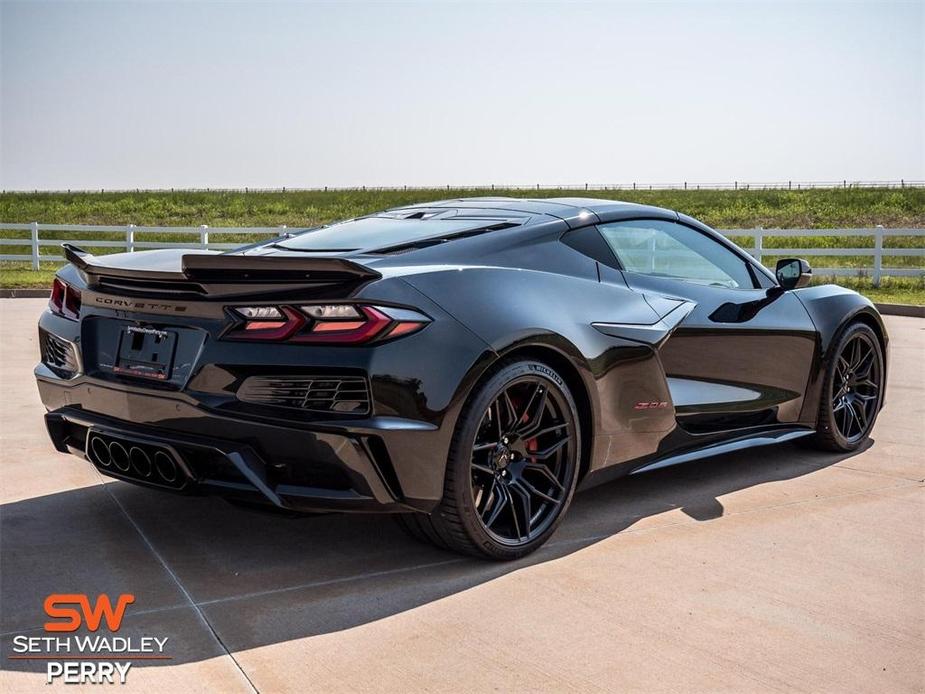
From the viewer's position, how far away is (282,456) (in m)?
3.56

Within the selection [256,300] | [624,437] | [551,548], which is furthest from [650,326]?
[256,300]

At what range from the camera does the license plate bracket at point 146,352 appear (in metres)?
3.74

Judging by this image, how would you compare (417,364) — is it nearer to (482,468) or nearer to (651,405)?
(482,468)

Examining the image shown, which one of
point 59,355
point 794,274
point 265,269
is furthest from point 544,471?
point 794,274

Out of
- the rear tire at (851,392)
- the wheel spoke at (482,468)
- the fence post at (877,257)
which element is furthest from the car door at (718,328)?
the fence post at (877,257)

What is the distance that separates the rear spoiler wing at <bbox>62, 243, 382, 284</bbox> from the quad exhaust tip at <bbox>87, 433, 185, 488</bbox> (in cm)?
60

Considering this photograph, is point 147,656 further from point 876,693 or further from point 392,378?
point 876,693

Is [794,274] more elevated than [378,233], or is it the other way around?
[378,233]

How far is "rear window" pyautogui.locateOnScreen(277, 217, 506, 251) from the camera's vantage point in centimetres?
436

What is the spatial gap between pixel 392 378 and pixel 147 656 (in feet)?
3.65

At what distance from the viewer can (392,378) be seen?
353 cm

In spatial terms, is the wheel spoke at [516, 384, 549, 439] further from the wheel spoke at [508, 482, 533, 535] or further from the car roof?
the car roof

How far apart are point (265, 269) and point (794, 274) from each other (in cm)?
308

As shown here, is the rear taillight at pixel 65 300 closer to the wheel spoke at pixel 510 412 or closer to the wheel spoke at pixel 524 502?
the wheel spoke at pixel 510 412
